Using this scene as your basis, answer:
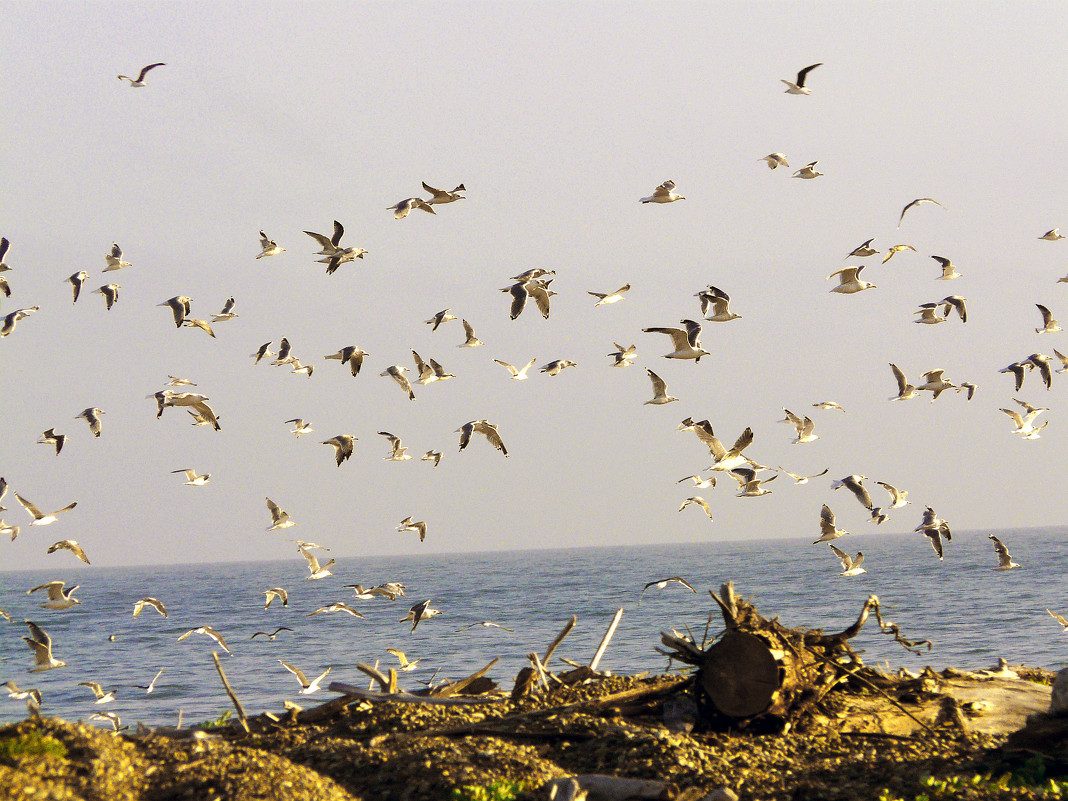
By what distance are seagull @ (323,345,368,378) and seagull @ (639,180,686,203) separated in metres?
8.06

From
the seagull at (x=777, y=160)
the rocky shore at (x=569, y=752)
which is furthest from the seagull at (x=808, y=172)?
the rocky shore at (x=569, y=752)

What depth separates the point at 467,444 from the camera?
2100cm


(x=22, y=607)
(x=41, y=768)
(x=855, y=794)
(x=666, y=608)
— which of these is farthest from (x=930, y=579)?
(x=22, y=607)

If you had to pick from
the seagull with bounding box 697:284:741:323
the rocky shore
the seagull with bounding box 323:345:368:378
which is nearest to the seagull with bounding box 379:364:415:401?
the seagull with bounding box 323:345:368:378

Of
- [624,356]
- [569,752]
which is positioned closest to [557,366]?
[624,356]

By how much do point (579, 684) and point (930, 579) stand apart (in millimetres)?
51012

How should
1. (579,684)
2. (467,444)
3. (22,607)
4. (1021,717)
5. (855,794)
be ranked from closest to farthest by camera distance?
(855,794) → (1021,717) → (579,684) → (467,444) → (22,607)

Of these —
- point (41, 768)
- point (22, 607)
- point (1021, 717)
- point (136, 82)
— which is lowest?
point (22, 607)

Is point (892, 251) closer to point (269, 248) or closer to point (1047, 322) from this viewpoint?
point (1047, 322)

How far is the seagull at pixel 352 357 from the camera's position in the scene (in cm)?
2464

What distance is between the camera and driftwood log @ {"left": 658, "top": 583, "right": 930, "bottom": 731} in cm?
940

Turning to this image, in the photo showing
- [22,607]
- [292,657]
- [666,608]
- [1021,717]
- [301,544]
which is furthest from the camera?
[22,607]

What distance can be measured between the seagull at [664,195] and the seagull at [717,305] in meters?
2.80

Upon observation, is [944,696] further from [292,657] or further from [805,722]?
[292,657]
